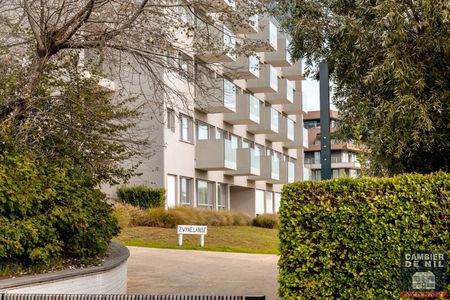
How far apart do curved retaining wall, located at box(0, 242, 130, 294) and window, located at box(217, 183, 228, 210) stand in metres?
23.0

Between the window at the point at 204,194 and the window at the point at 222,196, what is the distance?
3.67ft

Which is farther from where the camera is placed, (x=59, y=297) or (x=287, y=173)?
(x=287, y=173)

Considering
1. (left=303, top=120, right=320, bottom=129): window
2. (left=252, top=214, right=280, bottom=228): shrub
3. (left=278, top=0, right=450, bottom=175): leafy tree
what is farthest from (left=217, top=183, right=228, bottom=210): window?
(left=303, top=120, right=320, bottom=129): window

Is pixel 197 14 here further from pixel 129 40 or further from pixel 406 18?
pixel 406 18

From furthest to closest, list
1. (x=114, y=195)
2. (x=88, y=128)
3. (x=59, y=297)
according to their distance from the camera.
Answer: (x=114, y=195), (x=88, y=128), (x=59, y=297)

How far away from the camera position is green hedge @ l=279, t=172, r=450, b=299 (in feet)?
25.0

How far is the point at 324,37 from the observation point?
45.5ft

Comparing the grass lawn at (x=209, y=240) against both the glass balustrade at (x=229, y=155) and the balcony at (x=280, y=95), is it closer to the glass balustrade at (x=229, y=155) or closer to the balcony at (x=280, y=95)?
the glass balustrade at (x=229, y=155)

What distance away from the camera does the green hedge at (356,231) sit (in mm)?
7629

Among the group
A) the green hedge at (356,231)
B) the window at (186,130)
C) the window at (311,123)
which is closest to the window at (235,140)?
the window at (186,130)

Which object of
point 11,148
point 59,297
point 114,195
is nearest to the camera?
point 59,297

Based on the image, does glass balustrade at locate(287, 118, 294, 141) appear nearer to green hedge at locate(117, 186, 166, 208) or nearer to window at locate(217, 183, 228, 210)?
window at locate(217, 183, 228, 210)

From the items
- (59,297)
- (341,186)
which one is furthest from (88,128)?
(341,186)

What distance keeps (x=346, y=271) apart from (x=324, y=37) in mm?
7313
